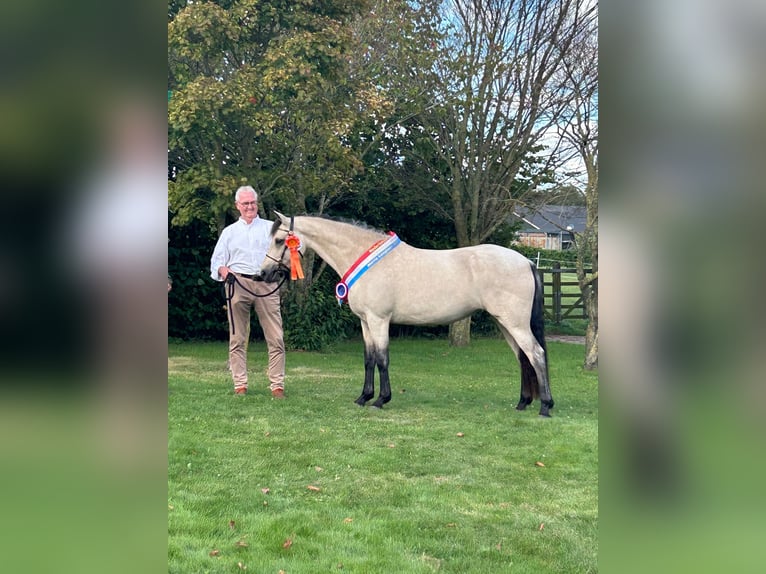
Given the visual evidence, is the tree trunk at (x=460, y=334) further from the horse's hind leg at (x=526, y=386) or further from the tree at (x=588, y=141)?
the horse's hind leg at (x=526, y=386)

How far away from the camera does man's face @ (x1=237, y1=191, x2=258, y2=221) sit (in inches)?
200

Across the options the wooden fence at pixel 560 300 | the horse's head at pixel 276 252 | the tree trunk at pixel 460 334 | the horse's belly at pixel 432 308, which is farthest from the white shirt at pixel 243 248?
the wooden fence at pixel 560 300

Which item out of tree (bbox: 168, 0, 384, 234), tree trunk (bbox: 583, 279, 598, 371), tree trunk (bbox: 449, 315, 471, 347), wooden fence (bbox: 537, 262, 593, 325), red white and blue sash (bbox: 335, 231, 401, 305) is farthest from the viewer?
wooden fence (bbox: 537, 262, 593, 325)

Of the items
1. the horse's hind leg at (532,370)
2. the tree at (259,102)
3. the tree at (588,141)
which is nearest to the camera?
the horse's hind leg at (532,370)

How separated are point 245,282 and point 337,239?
83 centimetres

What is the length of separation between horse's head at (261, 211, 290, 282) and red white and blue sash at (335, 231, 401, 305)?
1.61 feet

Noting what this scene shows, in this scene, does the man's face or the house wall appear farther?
the house wall

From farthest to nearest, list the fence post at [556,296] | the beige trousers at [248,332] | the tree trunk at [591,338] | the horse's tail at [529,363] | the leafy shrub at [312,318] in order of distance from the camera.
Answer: the fence post at [556,296], the leafy shrub at [312,318], the tree trunk at [591,338], the beige trousers at [248,332], the horse's tail at [529,363]

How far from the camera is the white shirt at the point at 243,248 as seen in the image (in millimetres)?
5176

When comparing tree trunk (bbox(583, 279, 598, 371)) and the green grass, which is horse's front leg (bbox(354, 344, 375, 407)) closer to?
the green grass

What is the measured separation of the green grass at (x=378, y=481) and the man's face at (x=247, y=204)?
4.69ft

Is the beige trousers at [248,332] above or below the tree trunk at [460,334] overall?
above

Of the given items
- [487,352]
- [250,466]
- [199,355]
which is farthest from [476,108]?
[250,466]

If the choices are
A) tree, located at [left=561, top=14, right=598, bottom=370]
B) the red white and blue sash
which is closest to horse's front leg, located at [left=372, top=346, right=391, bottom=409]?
the red white and blue sash
